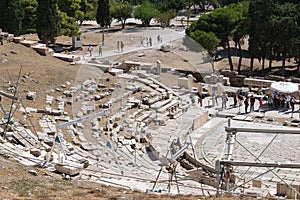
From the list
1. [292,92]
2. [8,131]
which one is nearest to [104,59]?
[292,92]

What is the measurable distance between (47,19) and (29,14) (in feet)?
19.7

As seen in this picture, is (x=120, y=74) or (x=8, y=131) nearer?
(x=8, y=131)

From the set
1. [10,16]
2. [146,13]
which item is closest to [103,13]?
[146,13]

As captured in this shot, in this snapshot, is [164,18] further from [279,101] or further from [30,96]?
[30,96]

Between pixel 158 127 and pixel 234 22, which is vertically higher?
pixel 234 22

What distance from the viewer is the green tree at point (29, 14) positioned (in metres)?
49.5

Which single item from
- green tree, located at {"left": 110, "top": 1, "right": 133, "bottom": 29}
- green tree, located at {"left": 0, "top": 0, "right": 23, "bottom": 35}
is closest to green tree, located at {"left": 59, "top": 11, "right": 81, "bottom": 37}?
green tree, located at {"left": 0, "top": 0, "right": 23, "bottom": 35}

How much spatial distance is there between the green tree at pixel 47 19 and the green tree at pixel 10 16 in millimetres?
1680

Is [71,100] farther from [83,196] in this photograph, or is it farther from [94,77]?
[83,196]

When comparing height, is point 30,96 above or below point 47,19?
below

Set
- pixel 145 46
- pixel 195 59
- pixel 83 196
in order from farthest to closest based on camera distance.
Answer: pixel 145 46 < pixel 195 59 < pixel 83 196

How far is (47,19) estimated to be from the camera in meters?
44.4

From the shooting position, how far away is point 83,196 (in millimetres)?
14781

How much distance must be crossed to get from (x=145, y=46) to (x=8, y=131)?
65.8 ft
